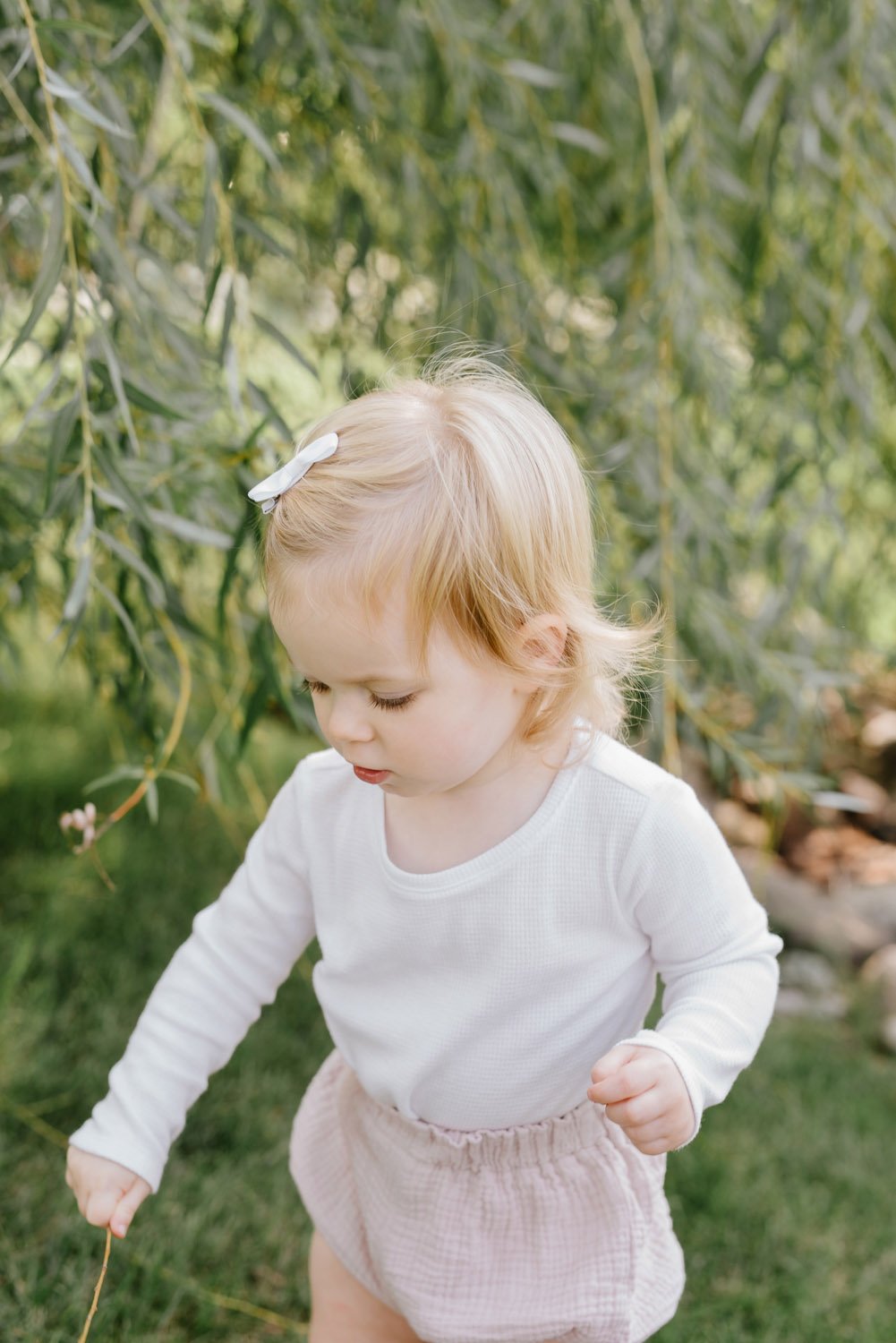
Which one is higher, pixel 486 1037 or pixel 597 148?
pixel 597 148

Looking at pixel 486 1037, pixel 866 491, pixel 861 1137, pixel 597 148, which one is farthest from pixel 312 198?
pixel 861 1137

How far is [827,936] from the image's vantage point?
115 inches

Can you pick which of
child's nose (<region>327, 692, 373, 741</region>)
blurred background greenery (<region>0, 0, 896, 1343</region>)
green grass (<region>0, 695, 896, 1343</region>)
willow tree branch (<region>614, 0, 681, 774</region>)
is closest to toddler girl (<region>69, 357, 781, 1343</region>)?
child's nose (<region>327, 692, 373, 741</region>)

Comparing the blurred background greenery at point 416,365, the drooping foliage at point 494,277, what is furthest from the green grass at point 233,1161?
the drooping foliage at point 494,277

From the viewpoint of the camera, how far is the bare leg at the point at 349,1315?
1.43 metres

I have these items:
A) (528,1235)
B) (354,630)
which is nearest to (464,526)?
(354,630)

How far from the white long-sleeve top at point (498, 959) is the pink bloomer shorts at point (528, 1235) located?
0.04 metres

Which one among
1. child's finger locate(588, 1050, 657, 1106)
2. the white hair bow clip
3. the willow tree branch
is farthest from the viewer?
the willow tree branch

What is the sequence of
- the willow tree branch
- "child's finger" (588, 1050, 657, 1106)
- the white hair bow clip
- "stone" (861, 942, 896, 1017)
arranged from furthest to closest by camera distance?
"stone" (861, 942, 896, 1017)
the willow tree branch
the white hair bow clip
"child's finger" (588, 1050, 657, 1106)

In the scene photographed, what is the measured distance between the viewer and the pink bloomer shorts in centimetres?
127

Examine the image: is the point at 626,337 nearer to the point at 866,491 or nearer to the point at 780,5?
the point at 780,5

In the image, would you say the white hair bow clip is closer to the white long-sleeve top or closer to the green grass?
the white long-sleeve top

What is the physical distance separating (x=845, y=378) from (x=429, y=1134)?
1.39m

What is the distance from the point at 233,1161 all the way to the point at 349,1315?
60cm
